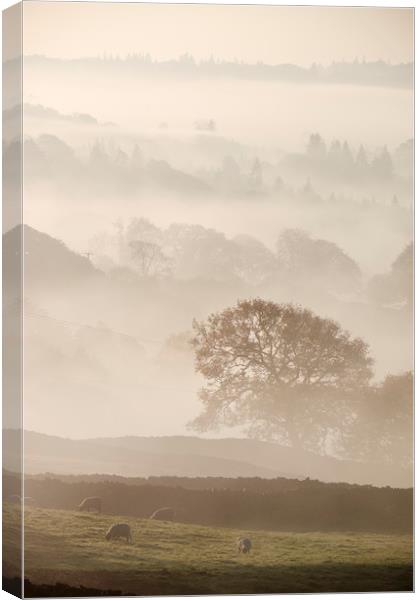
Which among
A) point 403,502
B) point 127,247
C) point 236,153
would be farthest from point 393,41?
point 403,502

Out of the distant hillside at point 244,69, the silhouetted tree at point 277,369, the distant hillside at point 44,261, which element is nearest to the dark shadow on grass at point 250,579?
the silhouetted tree at point 277,369

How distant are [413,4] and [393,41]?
1.01 feet

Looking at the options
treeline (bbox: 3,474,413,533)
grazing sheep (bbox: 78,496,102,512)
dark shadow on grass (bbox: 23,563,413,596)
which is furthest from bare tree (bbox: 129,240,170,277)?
dark shadow on grass (bbox: 23,563,413,596)

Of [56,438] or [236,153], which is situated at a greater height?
[236,153]

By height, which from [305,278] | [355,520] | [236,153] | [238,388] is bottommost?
[355,520]

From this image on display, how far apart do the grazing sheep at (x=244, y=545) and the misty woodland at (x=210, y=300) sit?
2cm

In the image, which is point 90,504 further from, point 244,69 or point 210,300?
point 244,69

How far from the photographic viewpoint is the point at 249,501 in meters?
10.5

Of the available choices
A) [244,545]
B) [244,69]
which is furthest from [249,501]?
[244,69]

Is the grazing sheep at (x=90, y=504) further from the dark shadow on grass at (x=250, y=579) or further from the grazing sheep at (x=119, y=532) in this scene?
the dark shadow on grass at (x=250, y=579)

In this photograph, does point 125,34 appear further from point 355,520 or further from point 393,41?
point 355,520

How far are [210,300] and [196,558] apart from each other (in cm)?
179

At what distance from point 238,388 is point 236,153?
166 cm

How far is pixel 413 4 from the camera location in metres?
10.9
